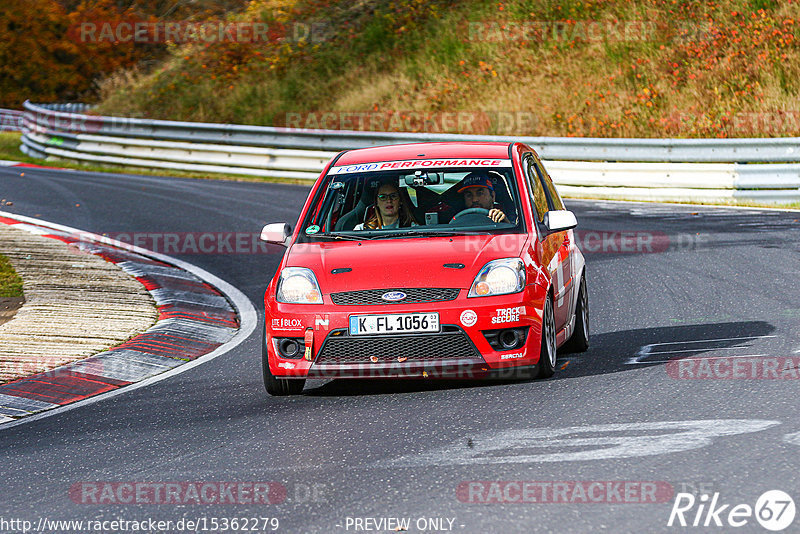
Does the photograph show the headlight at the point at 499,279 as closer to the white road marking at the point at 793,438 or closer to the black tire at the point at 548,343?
the black tire at the point at 548,343

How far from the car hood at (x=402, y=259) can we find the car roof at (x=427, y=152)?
0.99 metres

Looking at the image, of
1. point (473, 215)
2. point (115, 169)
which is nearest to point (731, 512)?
point (473, 215)

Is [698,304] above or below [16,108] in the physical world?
below

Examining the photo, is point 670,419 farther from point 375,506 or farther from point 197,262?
point 197,262

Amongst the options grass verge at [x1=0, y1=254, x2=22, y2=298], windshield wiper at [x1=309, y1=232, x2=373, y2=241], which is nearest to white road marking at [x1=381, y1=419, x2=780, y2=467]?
windshield wiper at [x1=309, y1=232, x2=373, y2=241]

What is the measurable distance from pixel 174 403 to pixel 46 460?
1.50 metres

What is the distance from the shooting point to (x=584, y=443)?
5949mm

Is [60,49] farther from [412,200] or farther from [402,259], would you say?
[402,259]

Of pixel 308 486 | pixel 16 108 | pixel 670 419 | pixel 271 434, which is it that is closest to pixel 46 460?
pixel 271 434

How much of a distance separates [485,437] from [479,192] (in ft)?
8.90

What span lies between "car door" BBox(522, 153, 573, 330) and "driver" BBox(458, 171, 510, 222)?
0.97 ft

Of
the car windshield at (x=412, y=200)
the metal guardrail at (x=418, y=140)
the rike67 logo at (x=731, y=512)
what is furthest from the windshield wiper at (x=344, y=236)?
the metal guardrail at (x=418, y=140)

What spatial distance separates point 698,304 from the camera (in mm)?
10750

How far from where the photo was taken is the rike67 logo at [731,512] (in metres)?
Answer: 4.58
